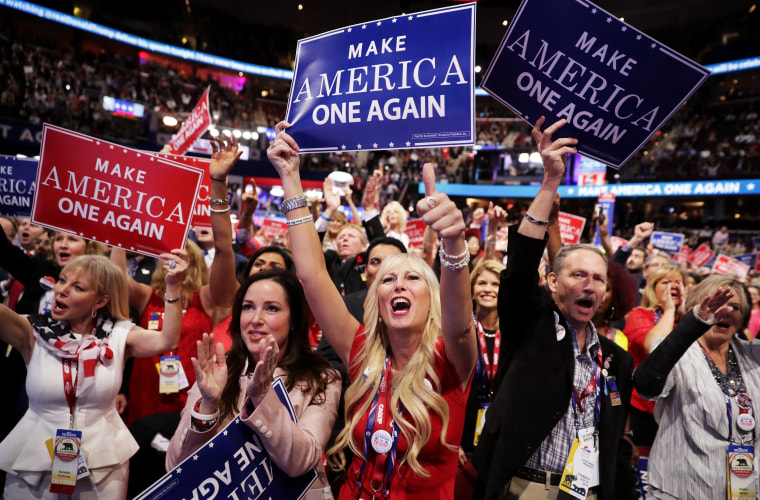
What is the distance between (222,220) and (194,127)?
89.4 inches

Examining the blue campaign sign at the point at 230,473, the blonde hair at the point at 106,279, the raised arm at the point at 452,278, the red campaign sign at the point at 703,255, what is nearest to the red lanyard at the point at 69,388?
the blonde hair at the point at 106,279

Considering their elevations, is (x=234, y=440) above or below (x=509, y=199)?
below

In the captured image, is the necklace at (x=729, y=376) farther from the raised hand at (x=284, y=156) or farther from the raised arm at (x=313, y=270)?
the raised hand at (x=284, y=156)

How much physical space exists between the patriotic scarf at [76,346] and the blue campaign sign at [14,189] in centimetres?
236

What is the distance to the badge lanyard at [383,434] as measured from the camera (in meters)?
1.89

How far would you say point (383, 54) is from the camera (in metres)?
2.35

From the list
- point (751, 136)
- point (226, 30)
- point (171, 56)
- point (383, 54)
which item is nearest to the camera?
point (383, 54)

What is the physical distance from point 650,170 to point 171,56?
25509mm

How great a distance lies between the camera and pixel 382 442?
1.89 meters

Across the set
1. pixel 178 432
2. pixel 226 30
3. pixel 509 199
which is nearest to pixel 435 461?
pixel 178 432

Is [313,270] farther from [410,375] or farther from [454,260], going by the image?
[454,260]

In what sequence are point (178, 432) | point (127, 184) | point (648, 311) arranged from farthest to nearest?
point (648, 311), point (127, 184), point (178, 432)

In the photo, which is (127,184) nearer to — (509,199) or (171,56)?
(509,199)

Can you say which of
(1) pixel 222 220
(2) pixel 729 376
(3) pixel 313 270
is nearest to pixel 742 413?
(2) pixel 729 376
